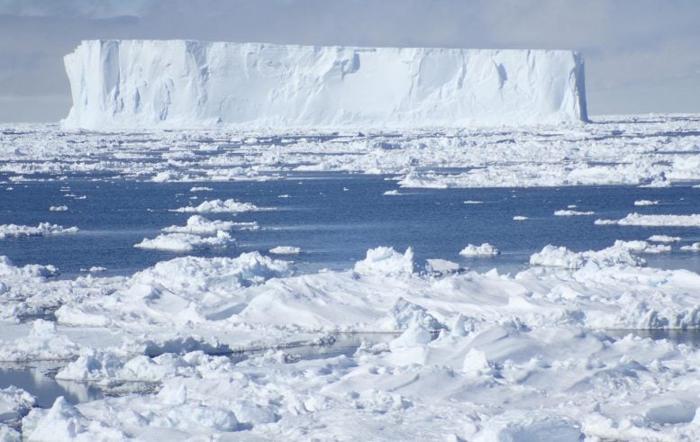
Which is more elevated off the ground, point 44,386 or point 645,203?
point 645,203

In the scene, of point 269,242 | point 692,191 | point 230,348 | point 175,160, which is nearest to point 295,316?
point 230,348

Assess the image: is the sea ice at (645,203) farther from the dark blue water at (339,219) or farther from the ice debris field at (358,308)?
the dark blue water at (339,219)

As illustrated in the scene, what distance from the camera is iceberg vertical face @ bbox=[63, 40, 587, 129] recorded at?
209ft

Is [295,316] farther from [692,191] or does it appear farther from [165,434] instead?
[692,191]

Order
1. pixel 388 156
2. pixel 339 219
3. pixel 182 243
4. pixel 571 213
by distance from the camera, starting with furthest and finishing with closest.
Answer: pixel 388 156, pixel 339 219, pixel 571 213, pixel 182 243

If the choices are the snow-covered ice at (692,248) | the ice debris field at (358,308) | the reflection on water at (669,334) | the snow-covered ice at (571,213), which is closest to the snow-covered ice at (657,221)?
the ice debris field at (358,308)

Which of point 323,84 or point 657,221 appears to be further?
point 323,84

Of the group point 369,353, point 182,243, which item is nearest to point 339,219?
point 182,243

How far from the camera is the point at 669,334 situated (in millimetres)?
14531

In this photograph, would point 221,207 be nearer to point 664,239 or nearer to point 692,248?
point 664,239

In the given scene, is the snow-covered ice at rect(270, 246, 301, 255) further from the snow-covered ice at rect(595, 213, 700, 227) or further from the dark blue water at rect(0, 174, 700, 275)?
the snow-covered ice at rect(595, 213, 700, 227)

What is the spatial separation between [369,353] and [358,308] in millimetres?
2505

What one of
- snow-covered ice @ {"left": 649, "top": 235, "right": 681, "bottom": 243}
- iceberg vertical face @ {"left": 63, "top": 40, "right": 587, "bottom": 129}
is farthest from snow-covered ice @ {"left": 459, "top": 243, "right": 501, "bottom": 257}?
iceberg vertical face @ {"left": 63, "top": 40, "right": 587, "bottom": 129}

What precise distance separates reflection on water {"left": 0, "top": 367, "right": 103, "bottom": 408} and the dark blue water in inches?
299
